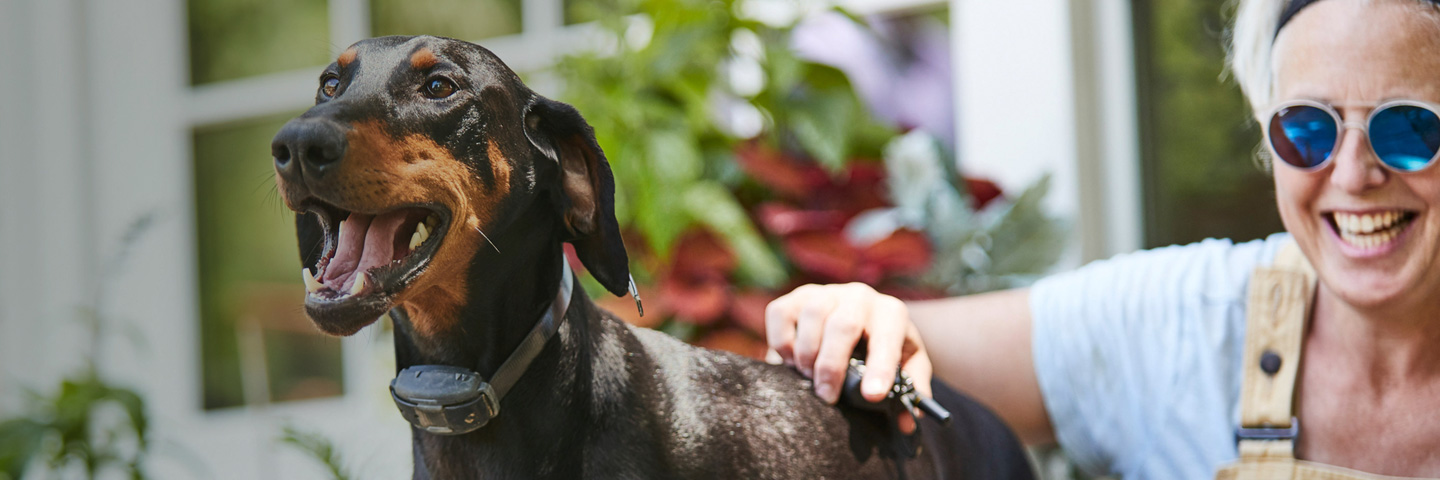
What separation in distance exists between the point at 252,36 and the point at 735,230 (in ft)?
5.75

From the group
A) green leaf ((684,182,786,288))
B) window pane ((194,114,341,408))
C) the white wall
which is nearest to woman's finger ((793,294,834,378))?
green leaf ((684,182,786,288))

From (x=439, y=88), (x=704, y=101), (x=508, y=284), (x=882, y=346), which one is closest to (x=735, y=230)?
(x=704, y=101)

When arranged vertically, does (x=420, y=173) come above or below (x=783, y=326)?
above

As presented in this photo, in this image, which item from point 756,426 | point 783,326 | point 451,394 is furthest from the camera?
point 783,326

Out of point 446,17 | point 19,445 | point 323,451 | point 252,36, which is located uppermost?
point 252,36

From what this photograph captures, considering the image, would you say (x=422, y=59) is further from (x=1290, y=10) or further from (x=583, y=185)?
(x=1290, y=10)

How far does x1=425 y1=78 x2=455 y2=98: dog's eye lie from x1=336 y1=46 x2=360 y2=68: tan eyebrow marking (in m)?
0.05

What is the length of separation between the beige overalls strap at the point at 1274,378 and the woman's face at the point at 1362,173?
170 millimetres

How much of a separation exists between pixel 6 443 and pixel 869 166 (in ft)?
5.84

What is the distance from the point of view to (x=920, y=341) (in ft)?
4.51

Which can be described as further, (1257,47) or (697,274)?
(697,274)

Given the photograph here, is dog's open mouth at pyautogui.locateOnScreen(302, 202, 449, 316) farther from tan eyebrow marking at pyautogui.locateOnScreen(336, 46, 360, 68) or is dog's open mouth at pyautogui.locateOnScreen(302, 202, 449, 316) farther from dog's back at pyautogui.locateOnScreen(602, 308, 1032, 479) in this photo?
dog's back at pyautogui.locateOnScreen(602, 308, 1032, 479)

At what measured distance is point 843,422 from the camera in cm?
106

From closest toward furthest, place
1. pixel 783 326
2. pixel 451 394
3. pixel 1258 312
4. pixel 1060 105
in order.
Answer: pixel 451 394
pixel 783 326
pixel 1258 312
pixel 1060 105
